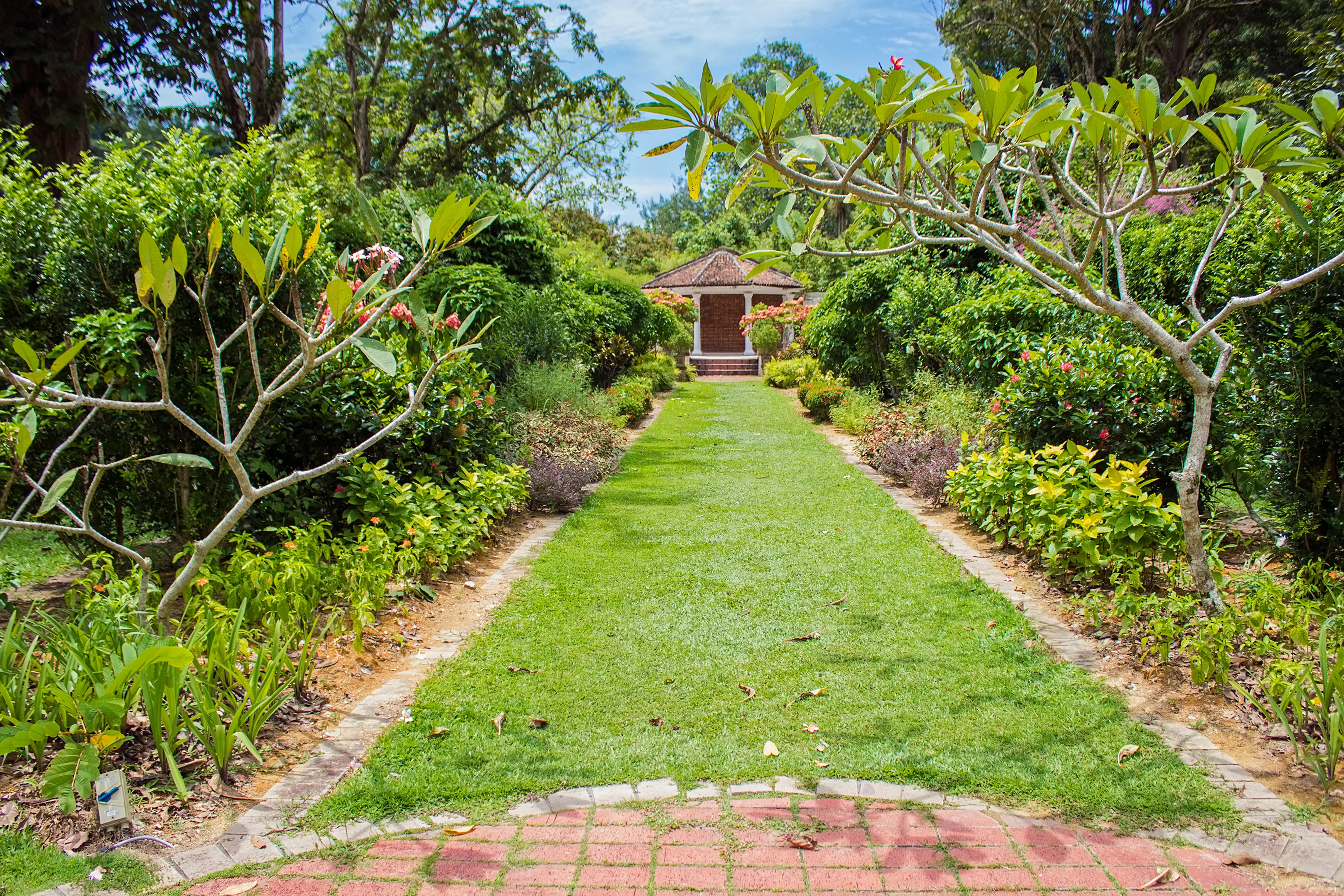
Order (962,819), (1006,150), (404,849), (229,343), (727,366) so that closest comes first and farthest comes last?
(404,849) < (962,819) < (229,343) < (1006,150) < (727,366)

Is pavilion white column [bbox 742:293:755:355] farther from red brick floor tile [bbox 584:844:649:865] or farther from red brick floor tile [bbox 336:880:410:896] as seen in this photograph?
red brick floor tile [bbox 336:880:410:896]

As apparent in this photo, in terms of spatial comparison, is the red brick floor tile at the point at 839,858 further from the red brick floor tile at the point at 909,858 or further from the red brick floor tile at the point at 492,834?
the red brick floor tile at the point at 492,834

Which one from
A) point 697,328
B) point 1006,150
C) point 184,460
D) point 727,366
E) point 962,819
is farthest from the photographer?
point 697,328

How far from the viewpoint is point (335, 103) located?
18.6 meters

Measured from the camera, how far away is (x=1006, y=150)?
3.71 metres

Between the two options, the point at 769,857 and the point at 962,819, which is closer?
the point at 769,857

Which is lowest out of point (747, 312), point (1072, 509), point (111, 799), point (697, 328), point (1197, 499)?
point (111, 799)

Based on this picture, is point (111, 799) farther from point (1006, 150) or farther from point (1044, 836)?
point (1006, 150)

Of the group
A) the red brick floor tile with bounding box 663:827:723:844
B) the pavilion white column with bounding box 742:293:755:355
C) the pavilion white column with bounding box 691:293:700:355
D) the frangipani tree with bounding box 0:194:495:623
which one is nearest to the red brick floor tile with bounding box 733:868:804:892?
the red brick floor tile with bounding box 663:827:723:844

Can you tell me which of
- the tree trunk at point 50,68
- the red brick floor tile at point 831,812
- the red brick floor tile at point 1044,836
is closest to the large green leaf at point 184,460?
the red brick floor tile at point 831,812

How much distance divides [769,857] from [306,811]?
1572 millimetres

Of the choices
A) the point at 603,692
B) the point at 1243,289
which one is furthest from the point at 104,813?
the point at 1243,289

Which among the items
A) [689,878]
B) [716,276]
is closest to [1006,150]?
[689,878]

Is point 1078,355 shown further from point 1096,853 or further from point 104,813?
point 104,813
